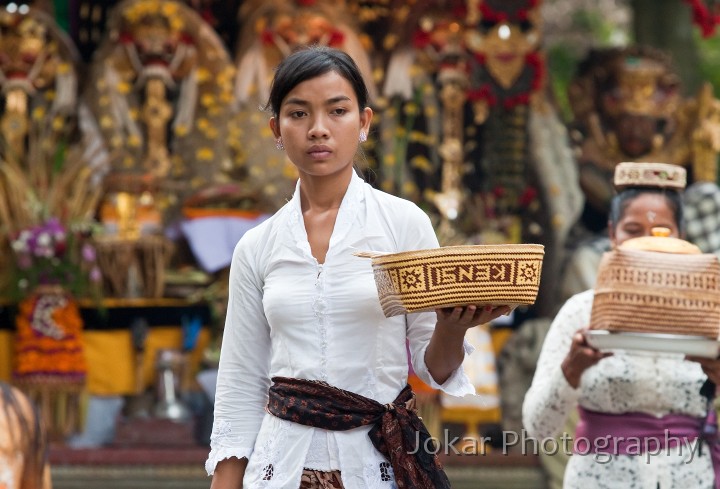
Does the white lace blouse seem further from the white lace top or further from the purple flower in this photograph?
the purple flower

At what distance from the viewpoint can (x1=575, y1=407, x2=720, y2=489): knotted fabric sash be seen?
441cm

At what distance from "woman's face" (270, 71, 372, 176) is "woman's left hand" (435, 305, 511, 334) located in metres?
0.44

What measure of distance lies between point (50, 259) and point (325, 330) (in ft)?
18.8

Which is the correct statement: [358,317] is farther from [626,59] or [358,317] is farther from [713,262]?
[626,59]

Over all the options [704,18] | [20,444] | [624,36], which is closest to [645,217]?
[20,444]

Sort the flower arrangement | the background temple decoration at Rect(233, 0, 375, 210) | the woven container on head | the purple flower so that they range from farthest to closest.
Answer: the background temple decoration at Rect(233, 0, 375, 210), the purple flower, the flower arrangement, the woven container on head

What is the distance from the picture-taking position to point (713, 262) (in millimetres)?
4195

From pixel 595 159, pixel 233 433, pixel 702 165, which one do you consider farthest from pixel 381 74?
pixel 233 433

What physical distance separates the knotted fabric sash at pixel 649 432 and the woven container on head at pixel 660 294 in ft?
1.30

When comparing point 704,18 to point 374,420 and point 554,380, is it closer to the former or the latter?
point 554,380

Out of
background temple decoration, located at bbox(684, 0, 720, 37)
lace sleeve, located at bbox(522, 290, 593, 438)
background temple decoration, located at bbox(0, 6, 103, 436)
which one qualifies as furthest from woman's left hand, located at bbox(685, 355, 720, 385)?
background temple decoration, located at bbox(684, 0, 720, 37)

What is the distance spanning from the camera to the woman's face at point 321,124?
130 inches

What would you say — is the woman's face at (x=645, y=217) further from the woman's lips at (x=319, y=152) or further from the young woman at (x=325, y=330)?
the woman's lips at (x=319, y=152)

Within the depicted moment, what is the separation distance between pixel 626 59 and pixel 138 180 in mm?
3341
